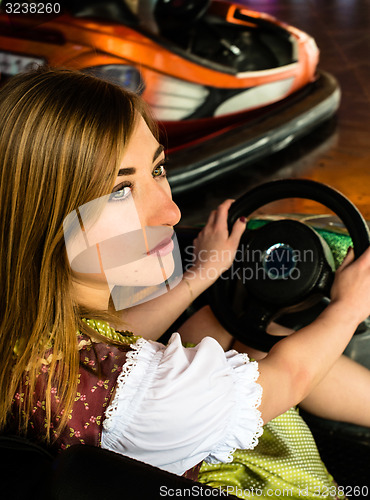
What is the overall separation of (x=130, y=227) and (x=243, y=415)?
27 centimetres

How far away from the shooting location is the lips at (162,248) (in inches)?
31.3

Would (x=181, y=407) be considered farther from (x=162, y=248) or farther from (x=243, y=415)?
(x=162, y=248)

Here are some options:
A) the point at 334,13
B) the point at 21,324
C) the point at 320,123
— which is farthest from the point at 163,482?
the point at 334,13

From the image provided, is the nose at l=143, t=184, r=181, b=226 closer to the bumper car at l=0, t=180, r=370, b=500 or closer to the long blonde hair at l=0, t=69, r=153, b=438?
the long blonde hair at l=0, t=69, r=153, b=438

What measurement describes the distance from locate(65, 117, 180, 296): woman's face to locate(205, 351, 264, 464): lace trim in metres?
0.19

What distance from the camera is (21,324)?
74 cm

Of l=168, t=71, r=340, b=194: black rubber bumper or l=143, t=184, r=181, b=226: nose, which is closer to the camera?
l=143, t=184, r=181, b=226: nose

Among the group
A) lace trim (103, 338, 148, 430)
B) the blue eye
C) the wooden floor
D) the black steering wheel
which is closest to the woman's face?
the blue eye

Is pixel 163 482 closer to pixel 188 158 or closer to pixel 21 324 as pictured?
pixel 21 324

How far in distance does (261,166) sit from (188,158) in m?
0.39

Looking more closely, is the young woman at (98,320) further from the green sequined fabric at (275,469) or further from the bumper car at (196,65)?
the bumper car at (196,65)

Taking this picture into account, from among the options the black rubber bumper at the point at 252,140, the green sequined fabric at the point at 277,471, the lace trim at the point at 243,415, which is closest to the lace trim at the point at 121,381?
the lace trim at the point at 243,415

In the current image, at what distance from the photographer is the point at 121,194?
0.73m

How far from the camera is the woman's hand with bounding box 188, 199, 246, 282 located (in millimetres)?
1072
